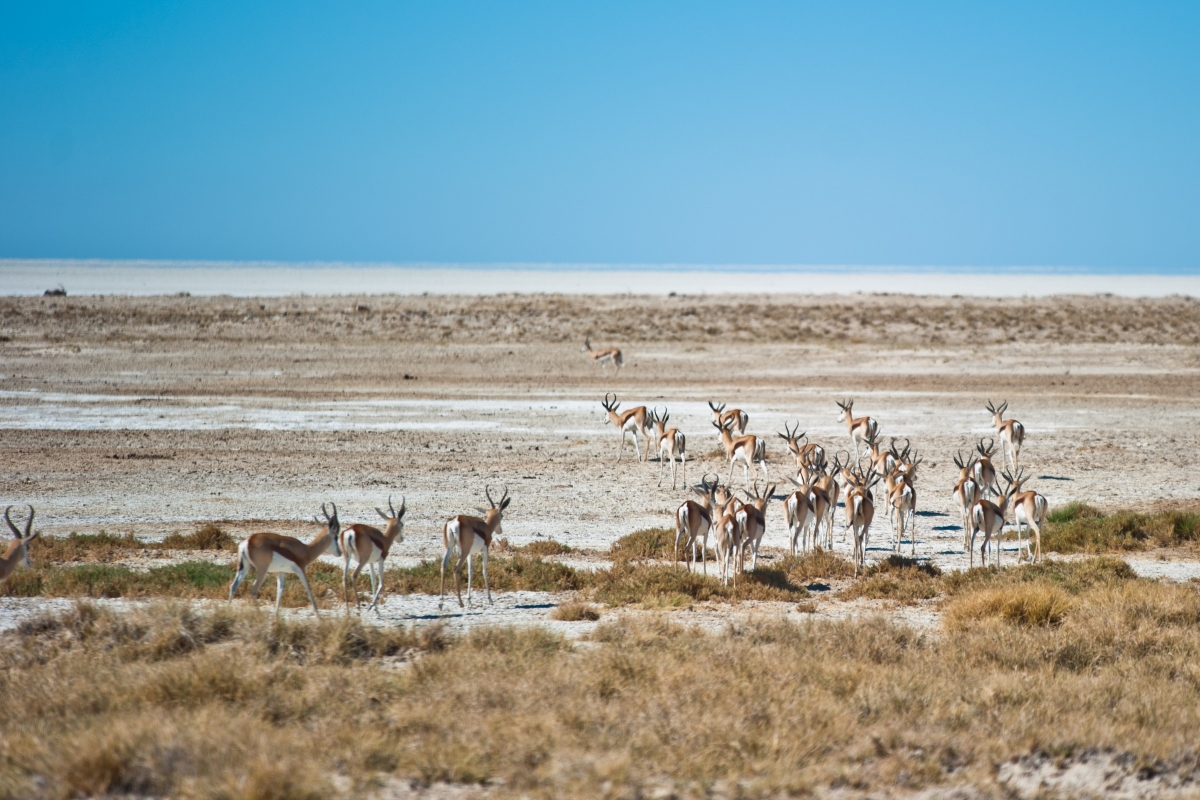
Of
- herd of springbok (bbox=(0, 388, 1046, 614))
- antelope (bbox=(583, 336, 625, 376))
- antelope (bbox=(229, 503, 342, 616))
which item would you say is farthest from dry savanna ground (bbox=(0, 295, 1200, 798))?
antelope (bbox=(583, 336, 625, 376))

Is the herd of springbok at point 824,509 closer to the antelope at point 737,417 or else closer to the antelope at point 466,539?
the antelope at point 737,417

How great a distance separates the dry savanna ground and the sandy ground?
174 mm

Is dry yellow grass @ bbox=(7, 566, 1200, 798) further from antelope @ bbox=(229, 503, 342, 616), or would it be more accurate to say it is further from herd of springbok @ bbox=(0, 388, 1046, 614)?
herd of springbok @ bbox=(0, 388, 1046, 614)

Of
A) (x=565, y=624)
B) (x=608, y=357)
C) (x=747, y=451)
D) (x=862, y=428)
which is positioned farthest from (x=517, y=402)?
(x=565, y=624)

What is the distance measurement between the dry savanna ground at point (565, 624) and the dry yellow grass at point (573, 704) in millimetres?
28

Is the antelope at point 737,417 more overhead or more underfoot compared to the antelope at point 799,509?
more overhead

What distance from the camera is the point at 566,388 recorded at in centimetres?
3469

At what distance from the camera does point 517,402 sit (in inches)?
1226

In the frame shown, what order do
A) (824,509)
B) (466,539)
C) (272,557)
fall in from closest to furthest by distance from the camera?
(272,557) < (466,539) < (824,509)

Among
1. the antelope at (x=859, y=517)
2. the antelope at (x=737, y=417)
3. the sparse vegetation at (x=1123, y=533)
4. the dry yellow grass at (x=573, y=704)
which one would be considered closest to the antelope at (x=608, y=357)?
the antelope at (x=737, y=417)

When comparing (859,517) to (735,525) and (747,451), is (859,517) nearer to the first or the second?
(735,525)

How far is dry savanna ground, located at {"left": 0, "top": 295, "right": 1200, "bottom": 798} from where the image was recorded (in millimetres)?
7211

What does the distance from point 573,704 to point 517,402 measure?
2327 cm

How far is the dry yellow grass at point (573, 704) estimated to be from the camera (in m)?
6.98
